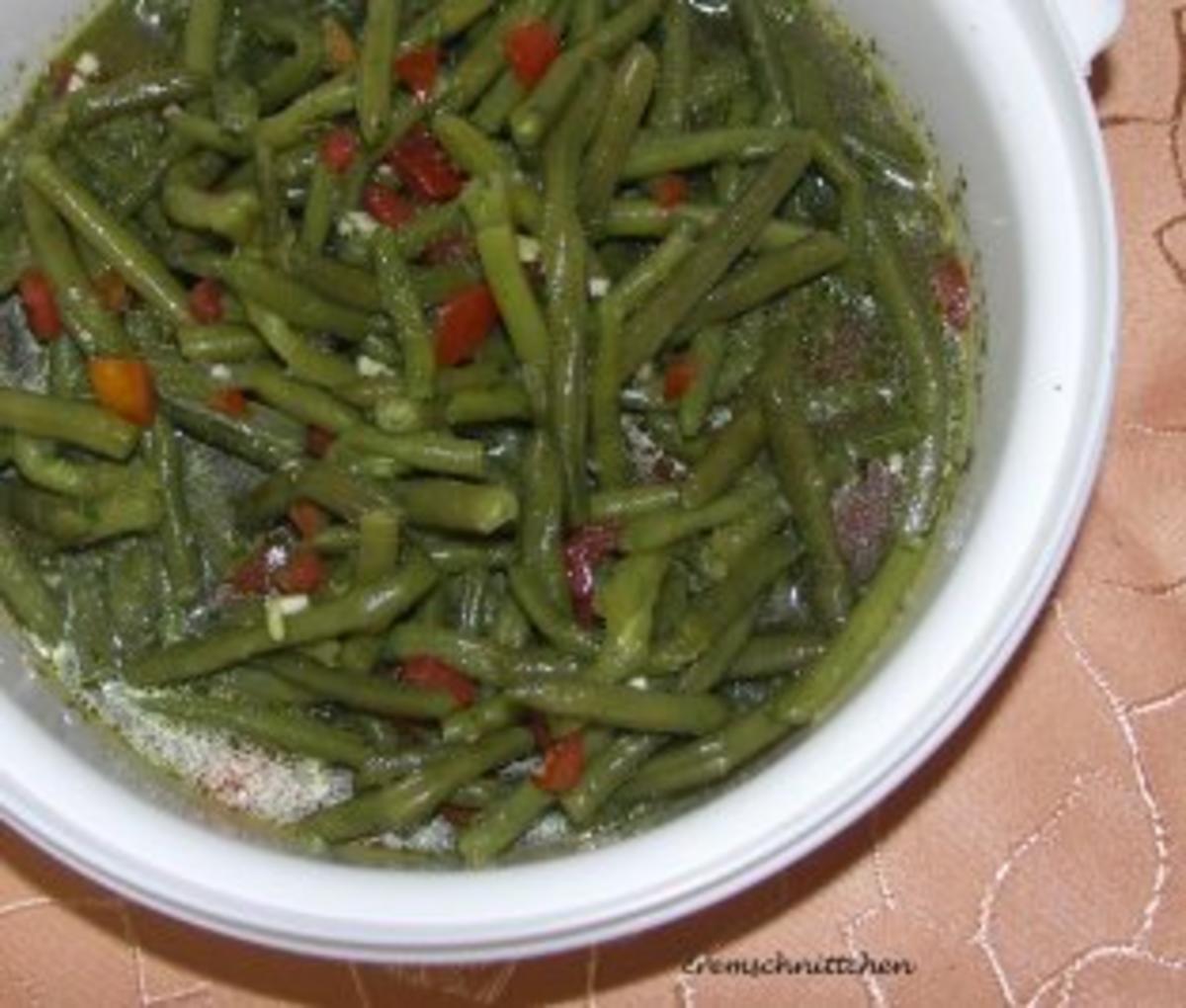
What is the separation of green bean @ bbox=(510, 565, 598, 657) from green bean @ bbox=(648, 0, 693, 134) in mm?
350

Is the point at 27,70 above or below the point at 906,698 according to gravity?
above

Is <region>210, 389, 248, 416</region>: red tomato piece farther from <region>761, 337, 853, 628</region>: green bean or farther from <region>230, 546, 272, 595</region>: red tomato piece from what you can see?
<region>761, 337, 853, 628</region>: green bean

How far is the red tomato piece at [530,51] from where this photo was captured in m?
1.55

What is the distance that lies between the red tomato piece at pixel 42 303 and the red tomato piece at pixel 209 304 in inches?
3.8

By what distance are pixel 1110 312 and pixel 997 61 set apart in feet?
0.66

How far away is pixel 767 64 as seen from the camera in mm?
1590

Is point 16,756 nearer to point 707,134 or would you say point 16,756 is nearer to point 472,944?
point 472,944

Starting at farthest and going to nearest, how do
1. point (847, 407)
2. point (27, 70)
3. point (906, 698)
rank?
1. point (27, 70)
2. point (847, 407)
3. point (906, 698)

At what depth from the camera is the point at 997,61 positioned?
4.81 ft

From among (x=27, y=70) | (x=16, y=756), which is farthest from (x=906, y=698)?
(x=27, y=70)

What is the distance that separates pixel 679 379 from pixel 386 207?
9.6 inches

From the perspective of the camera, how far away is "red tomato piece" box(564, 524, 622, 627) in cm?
149

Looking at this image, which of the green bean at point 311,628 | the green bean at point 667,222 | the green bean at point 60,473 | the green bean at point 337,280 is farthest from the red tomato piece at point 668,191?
the green bean at point 60,473

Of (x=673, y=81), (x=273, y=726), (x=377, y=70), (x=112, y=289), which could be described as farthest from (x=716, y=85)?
(x=273, y=726)
